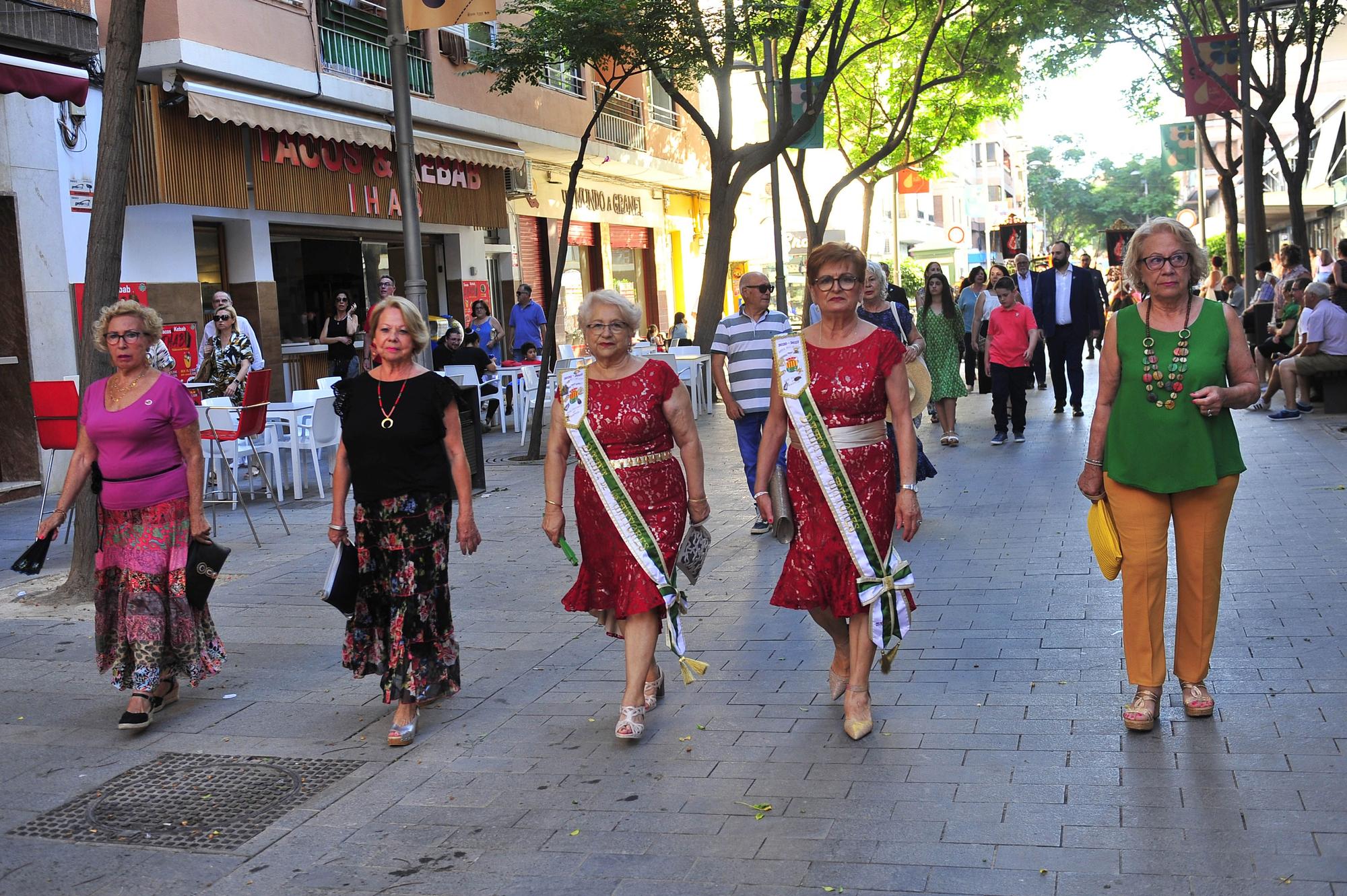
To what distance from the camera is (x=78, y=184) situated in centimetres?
1393

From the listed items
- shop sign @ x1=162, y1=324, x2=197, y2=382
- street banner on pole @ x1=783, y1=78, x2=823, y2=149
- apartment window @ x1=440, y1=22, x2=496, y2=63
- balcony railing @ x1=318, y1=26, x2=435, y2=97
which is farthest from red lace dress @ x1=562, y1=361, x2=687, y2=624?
apartment window @ x1=440, y1=22, x2=496, y2=63

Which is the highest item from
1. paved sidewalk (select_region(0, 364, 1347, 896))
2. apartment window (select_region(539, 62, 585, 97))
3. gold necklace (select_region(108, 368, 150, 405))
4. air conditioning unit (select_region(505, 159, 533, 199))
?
apartment window (select_region(539, 62, 585, 97))

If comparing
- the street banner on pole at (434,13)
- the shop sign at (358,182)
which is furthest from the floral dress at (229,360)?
the street banner on pole at (434,13)

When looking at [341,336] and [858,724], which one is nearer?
[858,724]

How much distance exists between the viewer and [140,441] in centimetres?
585

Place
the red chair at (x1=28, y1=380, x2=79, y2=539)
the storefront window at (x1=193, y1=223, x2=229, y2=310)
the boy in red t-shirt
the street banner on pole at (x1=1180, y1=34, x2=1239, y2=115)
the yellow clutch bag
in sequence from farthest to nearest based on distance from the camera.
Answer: the street banner on pole at (x1=1180, y1=34, x2=1239, y2=115) < the storefront window at (x1=193, y1=223, x2=229, y2=310) < the boy in red t-shirt < the red chair at (x1=28, y1=380, x2=79, y2=539) < the yellow clutch bag

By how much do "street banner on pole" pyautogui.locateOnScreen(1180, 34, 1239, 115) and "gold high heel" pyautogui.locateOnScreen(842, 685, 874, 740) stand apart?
16496 millimetres

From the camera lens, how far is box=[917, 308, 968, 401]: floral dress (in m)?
14.1

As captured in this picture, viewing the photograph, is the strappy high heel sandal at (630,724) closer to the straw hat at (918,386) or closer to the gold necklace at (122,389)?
the straw hat at (918,386)

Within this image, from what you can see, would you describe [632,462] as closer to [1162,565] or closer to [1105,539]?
[1105,539]

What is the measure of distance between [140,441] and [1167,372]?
→ 398cm

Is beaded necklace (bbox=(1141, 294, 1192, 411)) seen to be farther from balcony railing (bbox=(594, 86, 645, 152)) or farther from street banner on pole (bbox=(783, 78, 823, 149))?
balcony railing (bbox=(594, 86, 645, 152))

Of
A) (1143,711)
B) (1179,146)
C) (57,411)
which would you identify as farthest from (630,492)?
(1179,146)

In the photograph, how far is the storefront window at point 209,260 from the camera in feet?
55.4
